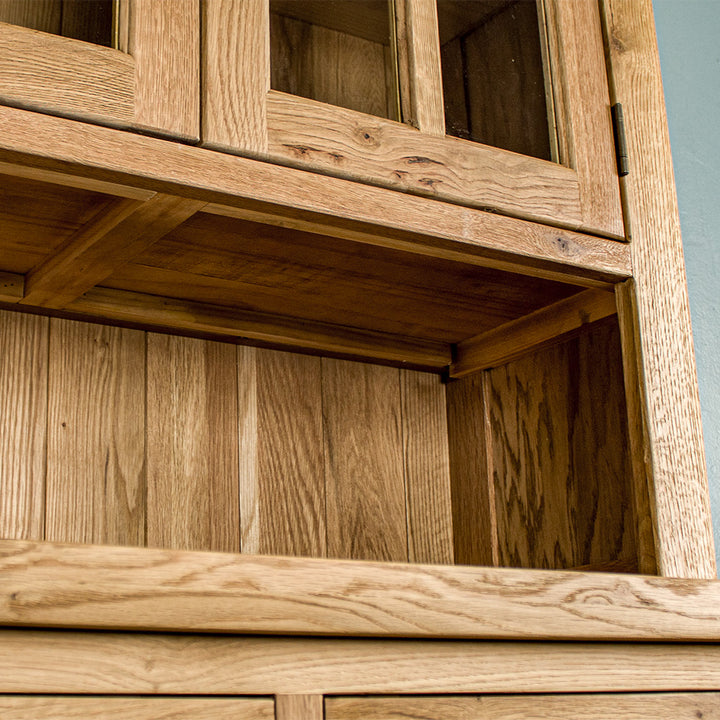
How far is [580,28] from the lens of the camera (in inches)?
38.7

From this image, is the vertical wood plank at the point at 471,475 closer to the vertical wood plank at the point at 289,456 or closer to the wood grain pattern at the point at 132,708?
the vertical wood plank at the point at 289,456

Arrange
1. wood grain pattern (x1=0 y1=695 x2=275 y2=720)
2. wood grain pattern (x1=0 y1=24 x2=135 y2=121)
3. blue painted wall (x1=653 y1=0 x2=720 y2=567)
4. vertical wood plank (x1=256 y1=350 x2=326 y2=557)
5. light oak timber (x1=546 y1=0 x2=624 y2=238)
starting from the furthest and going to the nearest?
1. blue painted wall (x1=653 y1=0 x2=720 y2=567)
2. vertical wood plank (x1=256 y1=350 x2=326 y2=557)
3. light oak timber (x1=546 y1=0 x2=624 y2=238)
4. wood grain pattern (x1=0 y1=24 x2=135 y2=121)
5. wood grain pattern (x1=0 y1=695 x2=275 y2=720)

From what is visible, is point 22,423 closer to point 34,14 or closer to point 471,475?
point 34,14

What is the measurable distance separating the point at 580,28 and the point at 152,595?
68 cm

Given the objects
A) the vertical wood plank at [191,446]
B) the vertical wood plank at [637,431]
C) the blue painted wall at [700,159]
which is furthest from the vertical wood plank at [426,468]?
the blue painted wall at [700,159]

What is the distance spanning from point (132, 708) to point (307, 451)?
53 cm

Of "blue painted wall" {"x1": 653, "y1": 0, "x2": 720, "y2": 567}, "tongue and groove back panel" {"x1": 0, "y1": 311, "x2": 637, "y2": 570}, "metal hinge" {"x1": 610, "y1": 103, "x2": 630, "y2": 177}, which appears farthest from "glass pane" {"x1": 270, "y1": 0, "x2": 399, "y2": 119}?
"blue painted wall" {"x1": 653, "y1": 0, "x2": 720, "y2": 567}

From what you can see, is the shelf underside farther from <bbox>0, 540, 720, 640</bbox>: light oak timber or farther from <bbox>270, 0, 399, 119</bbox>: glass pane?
<bbox>0, 540, 720, 640</bbox>: light oak timber

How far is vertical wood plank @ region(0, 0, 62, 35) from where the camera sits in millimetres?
735

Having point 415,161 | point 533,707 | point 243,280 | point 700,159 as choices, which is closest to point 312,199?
point 415,161

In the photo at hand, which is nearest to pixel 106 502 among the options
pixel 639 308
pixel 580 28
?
pixel 639 308

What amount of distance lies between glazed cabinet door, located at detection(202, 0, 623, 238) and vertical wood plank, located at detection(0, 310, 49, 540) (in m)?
0.34

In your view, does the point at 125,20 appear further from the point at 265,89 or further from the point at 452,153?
the point at 452,153

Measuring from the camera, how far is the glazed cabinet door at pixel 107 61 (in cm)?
70
